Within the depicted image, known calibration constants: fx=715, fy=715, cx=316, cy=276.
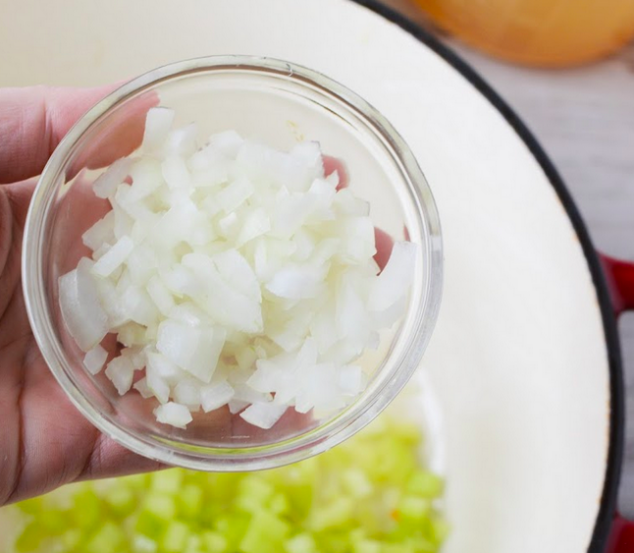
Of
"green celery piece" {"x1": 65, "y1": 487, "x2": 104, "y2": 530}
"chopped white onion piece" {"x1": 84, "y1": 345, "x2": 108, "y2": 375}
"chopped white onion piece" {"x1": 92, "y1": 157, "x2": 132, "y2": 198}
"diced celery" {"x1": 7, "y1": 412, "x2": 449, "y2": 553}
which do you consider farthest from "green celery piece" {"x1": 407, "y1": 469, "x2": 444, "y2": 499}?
"chopped white onion piece" {"x1": 92, "y1": 157, "x2": 132, "y2": 198}

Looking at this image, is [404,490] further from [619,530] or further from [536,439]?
[619,530]

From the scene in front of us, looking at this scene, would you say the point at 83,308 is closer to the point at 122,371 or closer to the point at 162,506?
the point at 122,371

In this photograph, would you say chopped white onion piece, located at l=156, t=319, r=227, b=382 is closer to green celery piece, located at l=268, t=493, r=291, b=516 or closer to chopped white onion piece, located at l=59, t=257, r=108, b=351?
chopped white onion piece, located at l=59, t=257, r=108, b=351

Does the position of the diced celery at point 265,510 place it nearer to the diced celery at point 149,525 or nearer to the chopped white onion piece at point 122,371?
the diced celery at point 149,525

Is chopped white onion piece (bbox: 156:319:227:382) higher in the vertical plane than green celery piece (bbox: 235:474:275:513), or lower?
higher

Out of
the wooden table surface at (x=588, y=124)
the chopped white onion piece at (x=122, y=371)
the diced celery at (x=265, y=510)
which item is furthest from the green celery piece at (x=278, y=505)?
the wooden table surface at (x=588, y=124)

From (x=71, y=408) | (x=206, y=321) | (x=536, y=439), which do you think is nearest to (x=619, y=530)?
(x=536, y=439)
